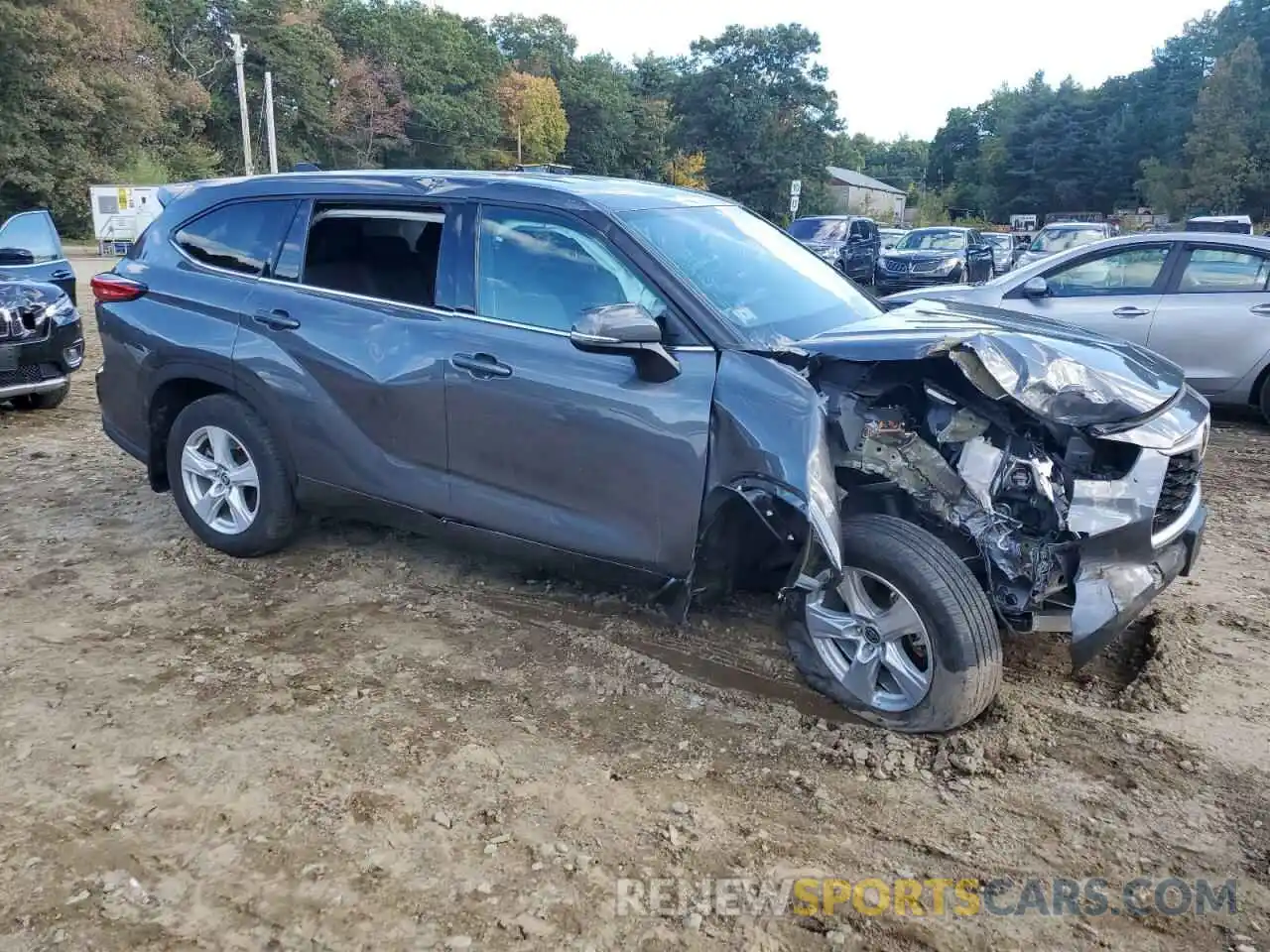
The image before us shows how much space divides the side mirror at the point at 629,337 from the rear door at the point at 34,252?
6.85 m

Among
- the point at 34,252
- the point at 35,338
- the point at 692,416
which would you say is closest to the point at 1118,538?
the point at 692,416

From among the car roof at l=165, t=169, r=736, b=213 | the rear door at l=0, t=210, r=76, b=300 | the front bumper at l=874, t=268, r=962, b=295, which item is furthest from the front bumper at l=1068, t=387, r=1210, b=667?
the front bumper at l=874, t=268, r=962, b=295

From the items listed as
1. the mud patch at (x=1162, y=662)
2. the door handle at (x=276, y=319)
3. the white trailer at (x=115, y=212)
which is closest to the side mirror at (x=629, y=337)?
the door handle at (x=276, y=319)

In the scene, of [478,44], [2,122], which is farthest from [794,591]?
[478,44]

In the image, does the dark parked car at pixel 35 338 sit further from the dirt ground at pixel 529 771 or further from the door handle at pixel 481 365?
the door handle at pixel 481 365

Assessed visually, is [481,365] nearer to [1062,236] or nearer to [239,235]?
[239,235]

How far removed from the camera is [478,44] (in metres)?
80.8

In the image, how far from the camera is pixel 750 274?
3.93m

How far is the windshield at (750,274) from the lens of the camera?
11.8ft

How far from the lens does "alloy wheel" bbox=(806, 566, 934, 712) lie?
322cm

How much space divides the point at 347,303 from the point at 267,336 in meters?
0.45

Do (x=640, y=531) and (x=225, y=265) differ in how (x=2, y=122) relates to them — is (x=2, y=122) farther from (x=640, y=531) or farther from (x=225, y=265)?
(x=640, y=531)

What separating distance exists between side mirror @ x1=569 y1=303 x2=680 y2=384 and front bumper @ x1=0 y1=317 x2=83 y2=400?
19.5 feet

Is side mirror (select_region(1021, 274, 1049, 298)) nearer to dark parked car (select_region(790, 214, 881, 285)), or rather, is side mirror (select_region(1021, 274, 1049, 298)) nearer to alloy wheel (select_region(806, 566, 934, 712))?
alloy wheel (select_region(806, 566, 934, 712))
